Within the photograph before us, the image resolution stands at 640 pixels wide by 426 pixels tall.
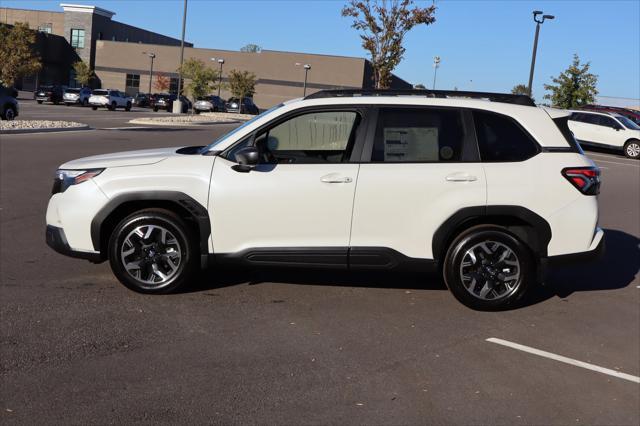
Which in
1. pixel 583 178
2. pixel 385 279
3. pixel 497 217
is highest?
pixel 583 178

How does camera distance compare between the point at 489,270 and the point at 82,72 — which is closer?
the point at 489,270

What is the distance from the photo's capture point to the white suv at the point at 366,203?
20.4ft

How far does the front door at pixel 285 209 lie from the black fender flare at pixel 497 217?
2.71ft

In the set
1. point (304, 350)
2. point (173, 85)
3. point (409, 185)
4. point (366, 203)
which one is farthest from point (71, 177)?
point (173, 85)

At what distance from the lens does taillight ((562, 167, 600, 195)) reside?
20.6ft

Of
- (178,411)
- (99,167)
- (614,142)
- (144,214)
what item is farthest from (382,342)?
(614,142)

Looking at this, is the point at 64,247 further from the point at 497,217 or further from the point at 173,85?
the point at 173,85

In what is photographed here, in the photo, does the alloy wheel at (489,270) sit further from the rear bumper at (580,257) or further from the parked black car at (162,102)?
the parked black car at (162,102)

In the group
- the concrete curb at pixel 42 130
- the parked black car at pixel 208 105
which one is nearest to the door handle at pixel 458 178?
the concrete curb at pixel 42 130

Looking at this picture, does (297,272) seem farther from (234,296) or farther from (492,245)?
(492,245)

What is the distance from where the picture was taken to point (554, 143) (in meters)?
6.36

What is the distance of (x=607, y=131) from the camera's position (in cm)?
3153

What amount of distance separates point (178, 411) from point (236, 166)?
2.62 meters

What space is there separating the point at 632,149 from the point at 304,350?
29.6 m
